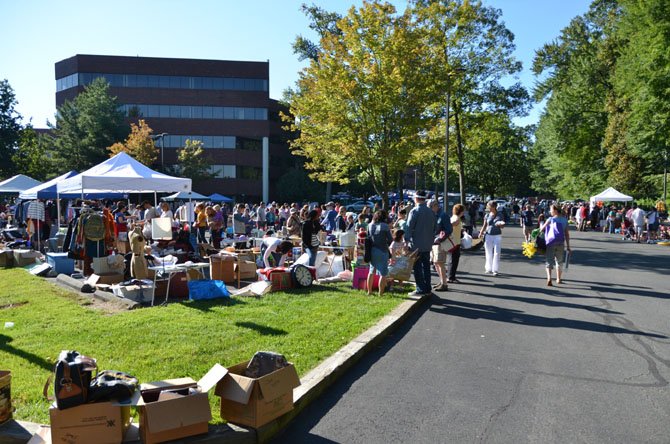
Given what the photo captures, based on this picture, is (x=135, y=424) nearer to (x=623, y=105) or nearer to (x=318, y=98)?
(x=318, y=98)

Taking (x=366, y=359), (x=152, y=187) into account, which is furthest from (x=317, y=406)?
(x=152, y=187)

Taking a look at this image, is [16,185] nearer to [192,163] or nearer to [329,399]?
[329,399]

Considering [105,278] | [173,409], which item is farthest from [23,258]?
[173,409]

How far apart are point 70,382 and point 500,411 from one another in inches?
138

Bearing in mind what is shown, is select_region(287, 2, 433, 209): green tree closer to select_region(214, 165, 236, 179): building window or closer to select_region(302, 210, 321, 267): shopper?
select_region(302, 210, 321, 267): shopper

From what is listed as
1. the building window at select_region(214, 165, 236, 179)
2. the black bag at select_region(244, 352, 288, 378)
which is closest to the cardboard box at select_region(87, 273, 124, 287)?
the black bag at select_region(244, 352, 288, 378)

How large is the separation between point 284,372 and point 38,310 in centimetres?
611

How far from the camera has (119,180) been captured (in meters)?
13.7

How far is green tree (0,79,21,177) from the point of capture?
48031 mm

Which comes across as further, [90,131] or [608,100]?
[90,131]

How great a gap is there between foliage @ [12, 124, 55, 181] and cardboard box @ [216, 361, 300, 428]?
49.3 metres

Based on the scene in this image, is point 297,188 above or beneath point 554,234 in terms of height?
above

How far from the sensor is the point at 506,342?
22.1ft

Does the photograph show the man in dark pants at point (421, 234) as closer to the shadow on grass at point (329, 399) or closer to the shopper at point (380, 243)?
the shopper at point (380, 243)
